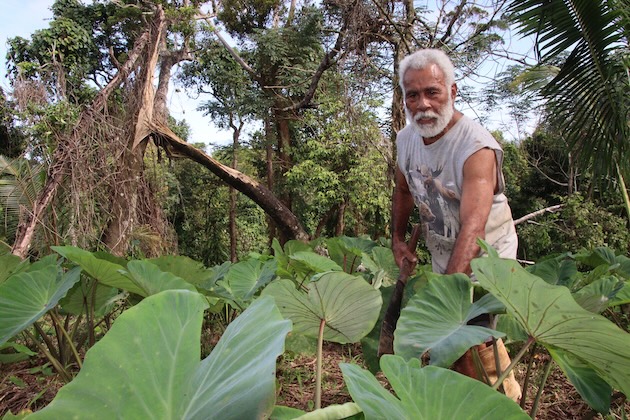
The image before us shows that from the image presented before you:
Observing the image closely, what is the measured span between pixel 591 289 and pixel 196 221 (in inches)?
491

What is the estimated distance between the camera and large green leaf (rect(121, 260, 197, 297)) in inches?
36.7

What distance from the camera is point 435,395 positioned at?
1.44 ft

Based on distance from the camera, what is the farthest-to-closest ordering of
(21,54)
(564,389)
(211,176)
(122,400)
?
(211,176) < (21,54) < (564,389) < (122,400)

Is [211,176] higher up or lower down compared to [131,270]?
higher up

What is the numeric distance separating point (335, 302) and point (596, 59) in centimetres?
298

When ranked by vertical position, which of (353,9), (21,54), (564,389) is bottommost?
(564,389)

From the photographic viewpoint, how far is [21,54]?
10680 mm

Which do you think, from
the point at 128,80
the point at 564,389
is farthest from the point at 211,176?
the point at 564,389

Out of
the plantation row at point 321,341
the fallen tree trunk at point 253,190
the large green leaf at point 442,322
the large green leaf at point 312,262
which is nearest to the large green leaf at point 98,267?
the plantation row at point 321,341

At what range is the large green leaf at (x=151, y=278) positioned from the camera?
3.06 feet

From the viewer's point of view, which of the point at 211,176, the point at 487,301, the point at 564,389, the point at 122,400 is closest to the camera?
the point at 122,400

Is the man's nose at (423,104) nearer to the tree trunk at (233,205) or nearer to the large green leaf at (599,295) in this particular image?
the large green leaf at (599,295)

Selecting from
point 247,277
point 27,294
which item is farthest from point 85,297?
point 247,277

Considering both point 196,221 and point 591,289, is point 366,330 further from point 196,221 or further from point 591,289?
point 196,221
